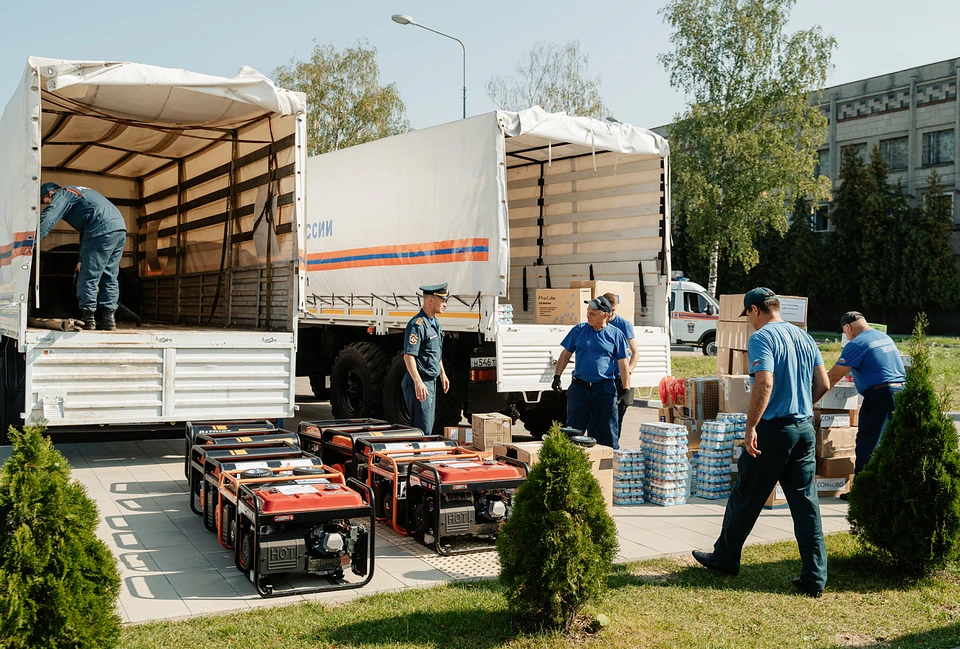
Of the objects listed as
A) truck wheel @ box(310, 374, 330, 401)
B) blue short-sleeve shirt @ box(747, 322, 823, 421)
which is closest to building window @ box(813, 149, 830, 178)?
truck wheel @ box(310, 374, 330, 401)

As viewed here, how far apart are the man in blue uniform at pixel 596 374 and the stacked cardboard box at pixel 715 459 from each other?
31.5 inches

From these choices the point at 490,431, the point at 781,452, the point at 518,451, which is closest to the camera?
the point at 781,452

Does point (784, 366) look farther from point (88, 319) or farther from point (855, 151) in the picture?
point (855, 151)

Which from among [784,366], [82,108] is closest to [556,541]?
[784,366]

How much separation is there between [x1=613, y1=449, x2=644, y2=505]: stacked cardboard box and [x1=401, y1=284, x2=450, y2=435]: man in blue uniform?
1671mm

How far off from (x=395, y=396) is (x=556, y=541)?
232 inches

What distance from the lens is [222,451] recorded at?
21.5ft

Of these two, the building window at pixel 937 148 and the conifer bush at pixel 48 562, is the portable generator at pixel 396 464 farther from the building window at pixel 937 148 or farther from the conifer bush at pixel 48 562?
the building window at pixel 937 148

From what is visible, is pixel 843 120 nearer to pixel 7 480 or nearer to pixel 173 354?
pixel 173 354

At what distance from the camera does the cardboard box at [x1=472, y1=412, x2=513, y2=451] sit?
7.66 metres

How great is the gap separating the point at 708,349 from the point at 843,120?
2074 cm

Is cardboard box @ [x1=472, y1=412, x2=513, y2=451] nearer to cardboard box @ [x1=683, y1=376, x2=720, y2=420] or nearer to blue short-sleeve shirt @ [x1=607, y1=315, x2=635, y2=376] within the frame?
blue short-sleeve shirt @ [x1=607, y1=315, x2=635, y2=376]

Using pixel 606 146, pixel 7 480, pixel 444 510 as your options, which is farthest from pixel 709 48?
pixel 7 480

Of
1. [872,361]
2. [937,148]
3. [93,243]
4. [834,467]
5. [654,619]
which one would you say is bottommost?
[654,619]
